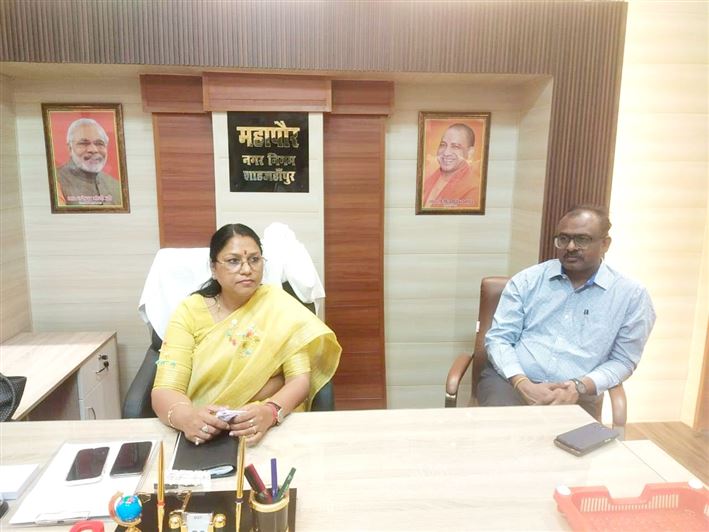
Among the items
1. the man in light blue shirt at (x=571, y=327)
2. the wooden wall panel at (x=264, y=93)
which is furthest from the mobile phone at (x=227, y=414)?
the wooden wall panel at (x=264, y=93)

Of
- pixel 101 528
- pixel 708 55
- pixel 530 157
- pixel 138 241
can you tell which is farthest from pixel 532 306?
pixel 138 241

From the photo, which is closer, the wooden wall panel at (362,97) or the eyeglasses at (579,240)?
the eyeglasses at (579,240)

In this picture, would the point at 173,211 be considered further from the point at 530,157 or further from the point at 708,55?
the point at 708,55

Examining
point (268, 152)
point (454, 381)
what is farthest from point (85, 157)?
point (454, 381)

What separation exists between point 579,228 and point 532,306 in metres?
0.39

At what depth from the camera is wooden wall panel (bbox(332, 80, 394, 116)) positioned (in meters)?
2.57

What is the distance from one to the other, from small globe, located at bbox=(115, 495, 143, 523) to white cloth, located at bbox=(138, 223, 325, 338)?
46.3 inches

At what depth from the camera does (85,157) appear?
260cm

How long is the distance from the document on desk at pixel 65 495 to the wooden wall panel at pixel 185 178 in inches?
61.8

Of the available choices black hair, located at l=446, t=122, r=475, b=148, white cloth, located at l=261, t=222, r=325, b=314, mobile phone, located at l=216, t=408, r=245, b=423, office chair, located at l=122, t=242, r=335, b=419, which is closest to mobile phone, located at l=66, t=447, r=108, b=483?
mobile phone, located at l=216, t=408, r=245, b=423

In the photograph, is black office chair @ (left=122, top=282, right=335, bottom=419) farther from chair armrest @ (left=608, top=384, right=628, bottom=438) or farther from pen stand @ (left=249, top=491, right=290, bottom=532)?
chair armrest @ (left=608, top=384, right=628, bottom=438)

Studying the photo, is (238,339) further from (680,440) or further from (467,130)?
(680,440)

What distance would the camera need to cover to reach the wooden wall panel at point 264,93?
2389 millimetres

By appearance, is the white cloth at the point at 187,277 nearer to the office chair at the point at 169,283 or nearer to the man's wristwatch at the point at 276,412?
the office chair at the point at 169,283
